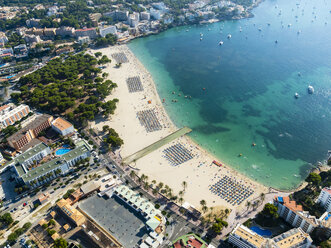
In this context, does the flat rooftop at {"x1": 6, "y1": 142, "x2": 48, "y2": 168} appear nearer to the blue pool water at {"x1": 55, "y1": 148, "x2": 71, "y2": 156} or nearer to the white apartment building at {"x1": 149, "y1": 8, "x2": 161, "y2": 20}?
the blue pool water at {"x1": 55, "y1": 148, "x2": 71, "y2": 156}

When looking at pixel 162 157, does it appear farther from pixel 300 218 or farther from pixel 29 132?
pixel 29 132

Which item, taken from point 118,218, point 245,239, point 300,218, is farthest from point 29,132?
point 300,218

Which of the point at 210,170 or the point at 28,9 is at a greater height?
the point at 28,9

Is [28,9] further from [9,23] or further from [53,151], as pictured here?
[53,151]

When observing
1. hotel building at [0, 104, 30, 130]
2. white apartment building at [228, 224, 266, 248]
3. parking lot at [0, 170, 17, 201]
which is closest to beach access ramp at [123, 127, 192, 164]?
parking lot at [0, 170, 17, 201]

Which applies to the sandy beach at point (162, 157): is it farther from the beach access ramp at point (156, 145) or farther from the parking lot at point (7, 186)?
the parking lot at point (7, 186)

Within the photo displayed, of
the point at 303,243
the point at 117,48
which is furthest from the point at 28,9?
the point at 303,243
